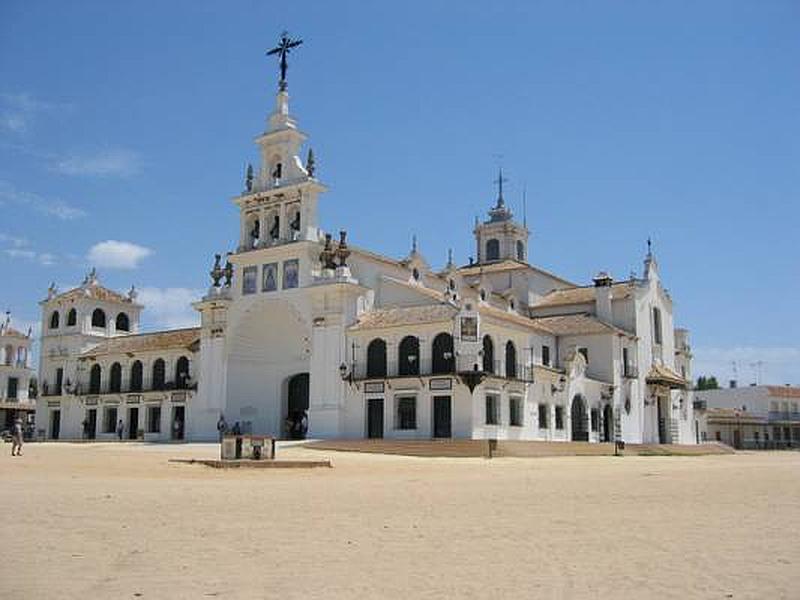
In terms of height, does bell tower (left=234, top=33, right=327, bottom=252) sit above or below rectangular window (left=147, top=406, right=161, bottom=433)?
above

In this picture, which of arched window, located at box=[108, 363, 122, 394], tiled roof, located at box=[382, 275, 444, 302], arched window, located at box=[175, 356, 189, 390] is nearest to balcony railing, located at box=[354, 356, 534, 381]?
tiled roof, located at box=[382, 275, 444, 302]

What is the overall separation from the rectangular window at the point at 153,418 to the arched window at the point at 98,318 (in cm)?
1097

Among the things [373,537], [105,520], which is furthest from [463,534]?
[105,520]

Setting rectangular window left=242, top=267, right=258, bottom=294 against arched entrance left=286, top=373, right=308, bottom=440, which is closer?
arched entrance left=286, top=373, right=308, bottom=440

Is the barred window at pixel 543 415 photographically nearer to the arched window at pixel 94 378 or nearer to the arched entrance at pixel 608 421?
the arched entrance at pixel 608 421

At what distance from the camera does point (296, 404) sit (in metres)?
48.9

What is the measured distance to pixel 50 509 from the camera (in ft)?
44.8

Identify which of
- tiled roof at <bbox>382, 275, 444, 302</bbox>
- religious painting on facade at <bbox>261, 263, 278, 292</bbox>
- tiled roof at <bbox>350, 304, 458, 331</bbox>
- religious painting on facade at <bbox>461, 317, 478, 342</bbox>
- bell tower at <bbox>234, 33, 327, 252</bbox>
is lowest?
religious painting on facade at <bbox>461, 317, 478, 342</bbox>

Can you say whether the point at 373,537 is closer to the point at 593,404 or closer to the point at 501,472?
the point at 501,472

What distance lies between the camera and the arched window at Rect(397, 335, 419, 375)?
42.5 metres

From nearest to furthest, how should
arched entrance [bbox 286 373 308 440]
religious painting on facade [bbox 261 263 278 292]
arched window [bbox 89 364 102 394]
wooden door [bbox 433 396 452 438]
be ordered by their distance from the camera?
wooden door [bbox 433 396 452 438] → religious painting on facade [bbox 261 263 278 292] → arched entrance [bbox 286 373 308 440] → arched window [bbox 89 364 102 394]

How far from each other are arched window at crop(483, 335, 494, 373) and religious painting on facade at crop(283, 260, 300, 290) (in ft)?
35.3

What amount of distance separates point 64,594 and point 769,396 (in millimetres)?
90168

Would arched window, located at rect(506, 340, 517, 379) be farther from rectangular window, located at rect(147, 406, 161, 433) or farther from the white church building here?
rectangular window, located at rect(147, 406, 161, 433)
